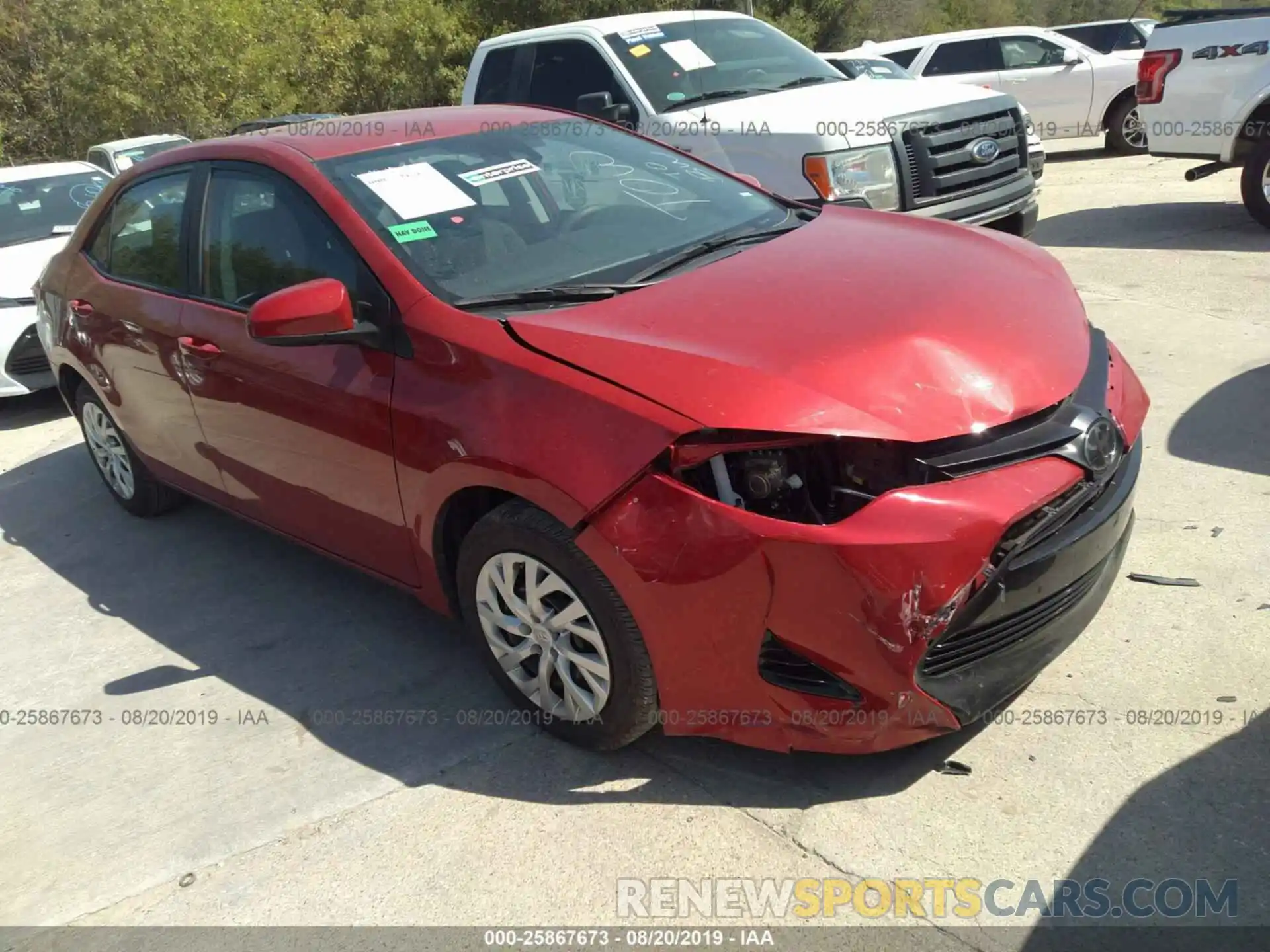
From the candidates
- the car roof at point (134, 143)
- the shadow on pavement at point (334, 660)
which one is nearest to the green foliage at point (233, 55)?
the car roof at point (134, 143)

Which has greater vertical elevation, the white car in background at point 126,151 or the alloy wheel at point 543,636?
the alloy wheel at point 543,636

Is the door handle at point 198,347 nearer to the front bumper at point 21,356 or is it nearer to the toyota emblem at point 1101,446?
the toyota emblem at point 1101,446

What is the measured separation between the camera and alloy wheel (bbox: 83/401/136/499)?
5.40 meters

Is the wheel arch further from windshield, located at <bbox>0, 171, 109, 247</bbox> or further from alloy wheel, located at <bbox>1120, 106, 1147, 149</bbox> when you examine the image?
windshield, located at <bbox>0, 171, 109, 247</bbox>

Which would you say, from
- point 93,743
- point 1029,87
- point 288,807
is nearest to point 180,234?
point 93,743

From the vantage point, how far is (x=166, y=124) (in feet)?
77.9

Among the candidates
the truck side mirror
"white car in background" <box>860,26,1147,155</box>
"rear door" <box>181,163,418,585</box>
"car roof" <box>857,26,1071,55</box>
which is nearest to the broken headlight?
"rear door" <box>181,163,418,585</box>

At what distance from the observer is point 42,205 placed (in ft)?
29.8

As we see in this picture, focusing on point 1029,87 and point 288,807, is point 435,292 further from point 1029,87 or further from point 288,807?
point 1029,87

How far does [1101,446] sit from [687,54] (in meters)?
5.63

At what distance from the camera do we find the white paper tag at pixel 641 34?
770 centimetres

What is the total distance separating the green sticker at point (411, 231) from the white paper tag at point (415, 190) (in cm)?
3

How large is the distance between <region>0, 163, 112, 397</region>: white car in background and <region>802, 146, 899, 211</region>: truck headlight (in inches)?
191

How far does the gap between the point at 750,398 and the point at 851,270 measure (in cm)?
90
